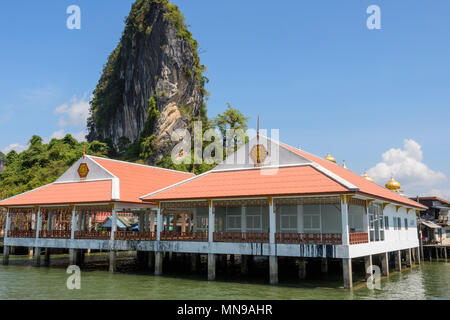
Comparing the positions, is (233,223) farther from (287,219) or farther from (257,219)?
(287,219)

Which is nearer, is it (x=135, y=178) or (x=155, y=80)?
(x=135, y=178)

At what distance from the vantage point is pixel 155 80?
69000 millimetres

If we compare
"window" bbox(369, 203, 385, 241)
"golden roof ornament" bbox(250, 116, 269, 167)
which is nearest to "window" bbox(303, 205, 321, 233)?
"window" bbox(369, 203, 385, 241)

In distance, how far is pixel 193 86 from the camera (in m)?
70.3

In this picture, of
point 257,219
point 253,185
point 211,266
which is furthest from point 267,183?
point 211,266

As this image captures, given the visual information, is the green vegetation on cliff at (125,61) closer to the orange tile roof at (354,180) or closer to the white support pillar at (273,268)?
the orange tile roof at (354,180)

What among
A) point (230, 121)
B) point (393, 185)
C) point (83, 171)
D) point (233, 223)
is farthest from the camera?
point (230, 121)

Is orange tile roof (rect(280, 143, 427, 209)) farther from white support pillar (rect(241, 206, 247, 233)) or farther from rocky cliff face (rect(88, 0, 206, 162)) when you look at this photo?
rocky cliff face (rect(88, 0, 206, 162))

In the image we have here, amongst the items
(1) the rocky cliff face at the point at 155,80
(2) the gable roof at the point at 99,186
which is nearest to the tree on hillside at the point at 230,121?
(1) the rocky cliff face at the point at 155,80

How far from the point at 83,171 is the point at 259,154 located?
1433cm

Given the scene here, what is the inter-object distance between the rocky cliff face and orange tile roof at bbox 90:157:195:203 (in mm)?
29607

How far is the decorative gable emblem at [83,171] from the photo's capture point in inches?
1223

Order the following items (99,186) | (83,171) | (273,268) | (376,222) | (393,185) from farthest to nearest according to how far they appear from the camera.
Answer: (393,185)
(83,171)
(99,186)
(376,222)
(273,268)

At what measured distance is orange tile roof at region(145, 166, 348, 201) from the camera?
20.4 meters
